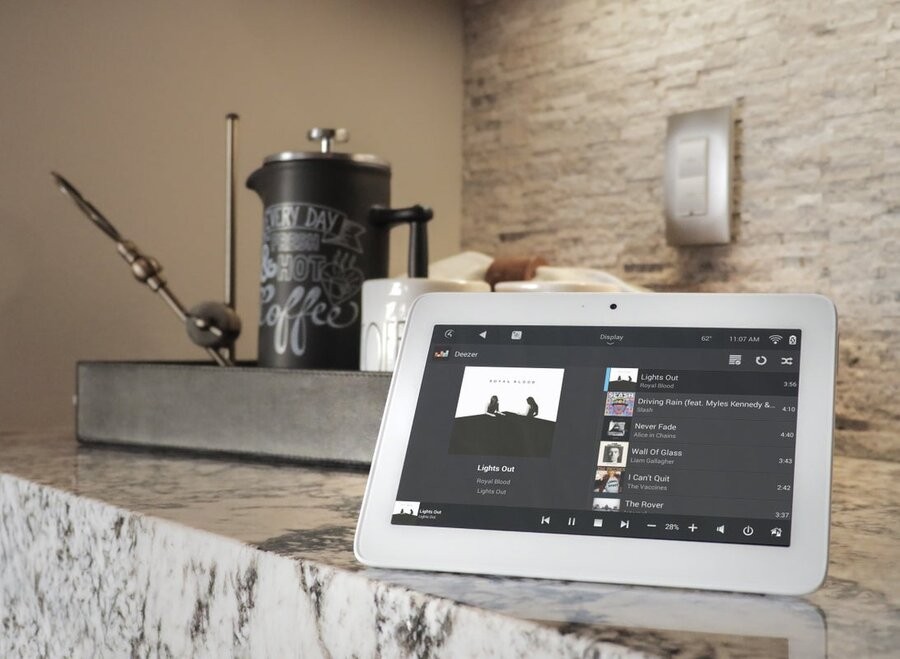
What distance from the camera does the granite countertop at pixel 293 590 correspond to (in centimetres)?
39

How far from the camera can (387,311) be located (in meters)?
0.81

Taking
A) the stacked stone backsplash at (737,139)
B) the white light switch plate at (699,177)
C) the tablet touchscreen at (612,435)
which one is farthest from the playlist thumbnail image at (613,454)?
the white light switch plate at (699,177)

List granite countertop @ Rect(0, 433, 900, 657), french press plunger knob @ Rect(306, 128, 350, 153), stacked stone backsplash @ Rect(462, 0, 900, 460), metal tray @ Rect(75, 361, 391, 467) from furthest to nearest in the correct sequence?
stacked stone backsplash @ Rect(462, 0, 900, 460), french press plunger knob @ Rect(306, 128, 350, 153), metal tray @ Rect(75, 361, 391, 467), granite countertop @ Rect(0, 433, 900, 657)

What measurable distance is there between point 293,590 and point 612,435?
17 centimetres

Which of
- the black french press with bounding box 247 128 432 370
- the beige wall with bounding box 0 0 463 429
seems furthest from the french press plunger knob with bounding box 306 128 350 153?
the beige wall with bounding box 0 0 463 429

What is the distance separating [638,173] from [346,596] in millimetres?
1411

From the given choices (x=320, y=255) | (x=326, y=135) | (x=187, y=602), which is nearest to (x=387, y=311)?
(x=320, y=255)

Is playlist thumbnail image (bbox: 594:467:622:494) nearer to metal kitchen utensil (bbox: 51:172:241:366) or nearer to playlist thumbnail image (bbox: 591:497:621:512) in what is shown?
playlist thumbnail image (bbox: 591:497:621:512)

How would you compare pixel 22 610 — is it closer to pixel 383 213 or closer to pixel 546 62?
pixel 383 213

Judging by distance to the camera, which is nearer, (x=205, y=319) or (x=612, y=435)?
(x=612, y=435)

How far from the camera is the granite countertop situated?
387 mm

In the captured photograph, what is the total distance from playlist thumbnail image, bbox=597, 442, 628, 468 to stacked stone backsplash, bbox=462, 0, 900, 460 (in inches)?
43.6

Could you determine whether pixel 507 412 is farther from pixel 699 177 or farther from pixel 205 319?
pixel 699 177

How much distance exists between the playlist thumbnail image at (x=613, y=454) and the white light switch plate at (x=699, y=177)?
1207 mm
